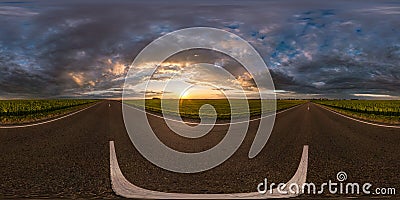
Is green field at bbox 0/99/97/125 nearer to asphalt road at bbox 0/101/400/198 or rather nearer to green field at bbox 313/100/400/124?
asphalt road at bbox 0/101/400/198

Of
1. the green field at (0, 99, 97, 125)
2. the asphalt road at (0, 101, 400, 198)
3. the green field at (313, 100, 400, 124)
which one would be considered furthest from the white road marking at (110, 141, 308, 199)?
the green field at (313, 100, 400, 124)

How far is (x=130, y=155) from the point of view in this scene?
1086 centimetres

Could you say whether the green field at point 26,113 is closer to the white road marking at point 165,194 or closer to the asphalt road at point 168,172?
the asphalt road at point 168,172

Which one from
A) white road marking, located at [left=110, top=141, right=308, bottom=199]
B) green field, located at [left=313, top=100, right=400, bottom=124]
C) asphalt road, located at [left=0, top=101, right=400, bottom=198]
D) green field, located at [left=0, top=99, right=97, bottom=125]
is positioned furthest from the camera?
green field, located at [left=313, top=100, right=400, bottom=124]

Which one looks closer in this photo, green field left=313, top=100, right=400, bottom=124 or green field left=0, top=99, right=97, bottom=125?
green field left=0, top=99, right=97, bottom=125

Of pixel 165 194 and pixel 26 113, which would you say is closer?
pixel 165 194

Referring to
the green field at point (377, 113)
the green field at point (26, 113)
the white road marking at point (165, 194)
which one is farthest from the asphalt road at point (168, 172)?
the green field at point (377, 113)

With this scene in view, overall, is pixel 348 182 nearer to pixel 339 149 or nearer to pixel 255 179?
pixel 255 179

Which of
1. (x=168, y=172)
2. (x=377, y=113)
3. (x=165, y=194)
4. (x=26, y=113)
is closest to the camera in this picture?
(x=165, y=194)

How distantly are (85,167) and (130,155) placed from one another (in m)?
2.03

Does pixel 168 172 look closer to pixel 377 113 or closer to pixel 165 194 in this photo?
pixel 165 194

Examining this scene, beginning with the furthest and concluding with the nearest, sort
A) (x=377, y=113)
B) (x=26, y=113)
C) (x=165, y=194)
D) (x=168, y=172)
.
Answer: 1. (x=377, y=113)
2. (x=26, y=113)
3. (x=168, y=172)
4. (x=165, y=194)

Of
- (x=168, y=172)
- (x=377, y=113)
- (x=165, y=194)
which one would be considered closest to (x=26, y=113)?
(x=168, y=172)

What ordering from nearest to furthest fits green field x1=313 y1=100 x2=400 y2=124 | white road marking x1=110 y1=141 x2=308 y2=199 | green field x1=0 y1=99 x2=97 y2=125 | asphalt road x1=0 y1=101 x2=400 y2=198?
white road marking x1=110 y1=141 x2=308 y2=199 < asphalt road x1=0 y1=101 x2=400 y2=198 < green field x1=0 y1=99 x2=97 y2=125 < green field x1=313 y1=100 x2=400 y2=124
